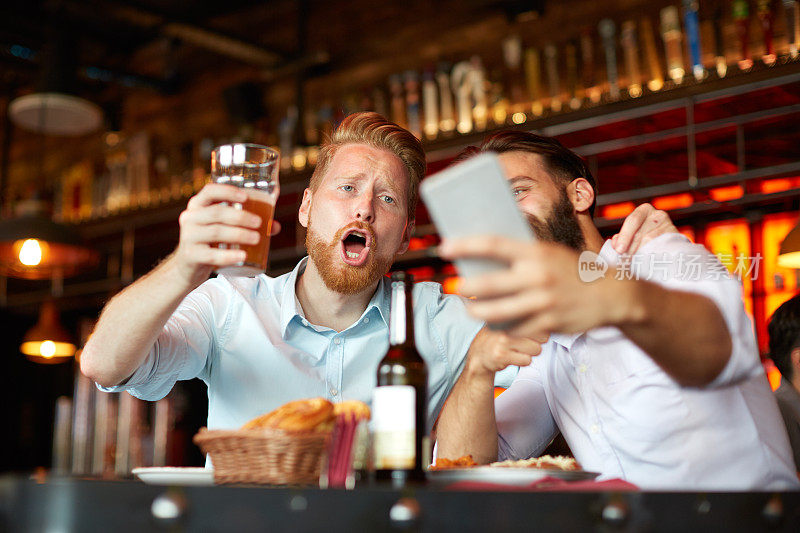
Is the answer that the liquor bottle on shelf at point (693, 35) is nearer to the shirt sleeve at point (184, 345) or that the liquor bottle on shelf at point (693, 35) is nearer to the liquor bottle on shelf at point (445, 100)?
the liquor bottle on shelf at point (445, 100)

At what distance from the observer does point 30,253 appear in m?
3.55

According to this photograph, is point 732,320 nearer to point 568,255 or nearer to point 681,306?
point 681,306

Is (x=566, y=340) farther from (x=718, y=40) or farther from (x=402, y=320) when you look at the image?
(x=718, y=40)

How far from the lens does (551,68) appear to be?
385 centimetres

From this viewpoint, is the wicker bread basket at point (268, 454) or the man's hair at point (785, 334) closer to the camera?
the wicker bread basket at point (268, 454)

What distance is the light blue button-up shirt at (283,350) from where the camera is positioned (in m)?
1.69

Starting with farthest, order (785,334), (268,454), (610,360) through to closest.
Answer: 1. (785,334)
2. (610,360)
3. (268,454)

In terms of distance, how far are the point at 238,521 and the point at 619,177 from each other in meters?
3.18

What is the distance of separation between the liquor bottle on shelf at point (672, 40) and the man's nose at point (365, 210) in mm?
2039

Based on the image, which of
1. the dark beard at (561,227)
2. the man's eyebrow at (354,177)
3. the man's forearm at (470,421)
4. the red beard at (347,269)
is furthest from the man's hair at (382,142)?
the man's forearm at (470,421)

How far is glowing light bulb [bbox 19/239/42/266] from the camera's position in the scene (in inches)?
138

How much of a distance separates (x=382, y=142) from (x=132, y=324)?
847 mm

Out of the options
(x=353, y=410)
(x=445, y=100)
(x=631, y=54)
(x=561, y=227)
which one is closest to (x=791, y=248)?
(x=561, y=227)

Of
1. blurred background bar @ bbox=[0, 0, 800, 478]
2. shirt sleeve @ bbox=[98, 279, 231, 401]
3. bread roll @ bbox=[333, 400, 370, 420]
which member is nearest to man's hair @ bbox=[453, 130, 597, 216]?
blurred background bar @ bbox=[0, 0, 800, 478]
